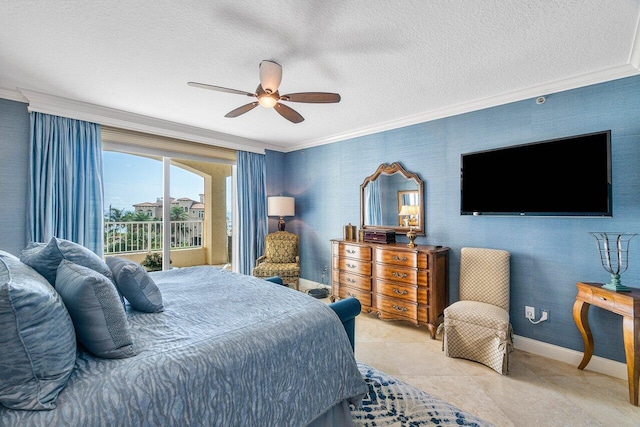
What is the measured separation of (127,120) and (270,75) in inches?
94.3

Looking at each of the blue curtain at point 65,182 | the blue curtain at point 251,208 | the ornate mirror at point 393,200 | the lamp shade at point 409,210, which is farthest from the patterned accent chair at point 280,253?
the blue curtain at point 65,182

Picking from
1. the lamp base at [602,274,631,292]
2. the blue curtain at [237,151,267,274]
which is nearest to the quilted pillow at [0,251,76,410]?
the lamp base at [602,274,631,292]

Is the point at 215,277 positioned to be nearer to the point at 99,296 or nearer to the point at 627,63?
the point at 99,296

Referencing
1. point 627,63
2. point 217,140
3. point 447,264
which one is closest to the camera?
point 627,63

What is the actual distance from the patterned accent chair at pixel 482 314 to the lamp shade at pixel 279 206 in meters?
2.84

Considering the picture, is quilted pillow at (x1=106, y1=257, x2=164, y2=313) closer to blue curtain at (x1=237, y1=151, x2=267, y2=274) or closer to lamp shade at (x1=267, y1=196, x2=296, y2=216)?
blue curtain at (x1=237, y1=151, x2=267, y2=274)

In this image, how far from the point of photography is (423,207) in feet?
11.8

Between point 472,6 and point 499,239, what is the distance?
2240 millimetres

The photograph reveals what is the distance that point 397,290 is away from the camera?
3.32 m

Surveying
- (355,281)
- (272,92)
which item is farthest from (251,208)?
(272,92)

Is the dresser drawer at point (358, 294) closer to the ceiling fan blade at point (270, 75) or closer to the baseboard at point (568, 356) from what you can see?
the baseboard at point (568, 356)

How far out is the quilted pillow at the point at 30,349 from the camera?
2.98ft

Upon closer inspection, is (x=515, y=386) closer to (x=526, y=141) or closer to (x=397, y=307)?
(x=397, y=307)

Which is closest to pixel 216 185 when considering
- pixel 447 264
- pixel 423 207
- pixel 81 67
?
pixel 81 67
